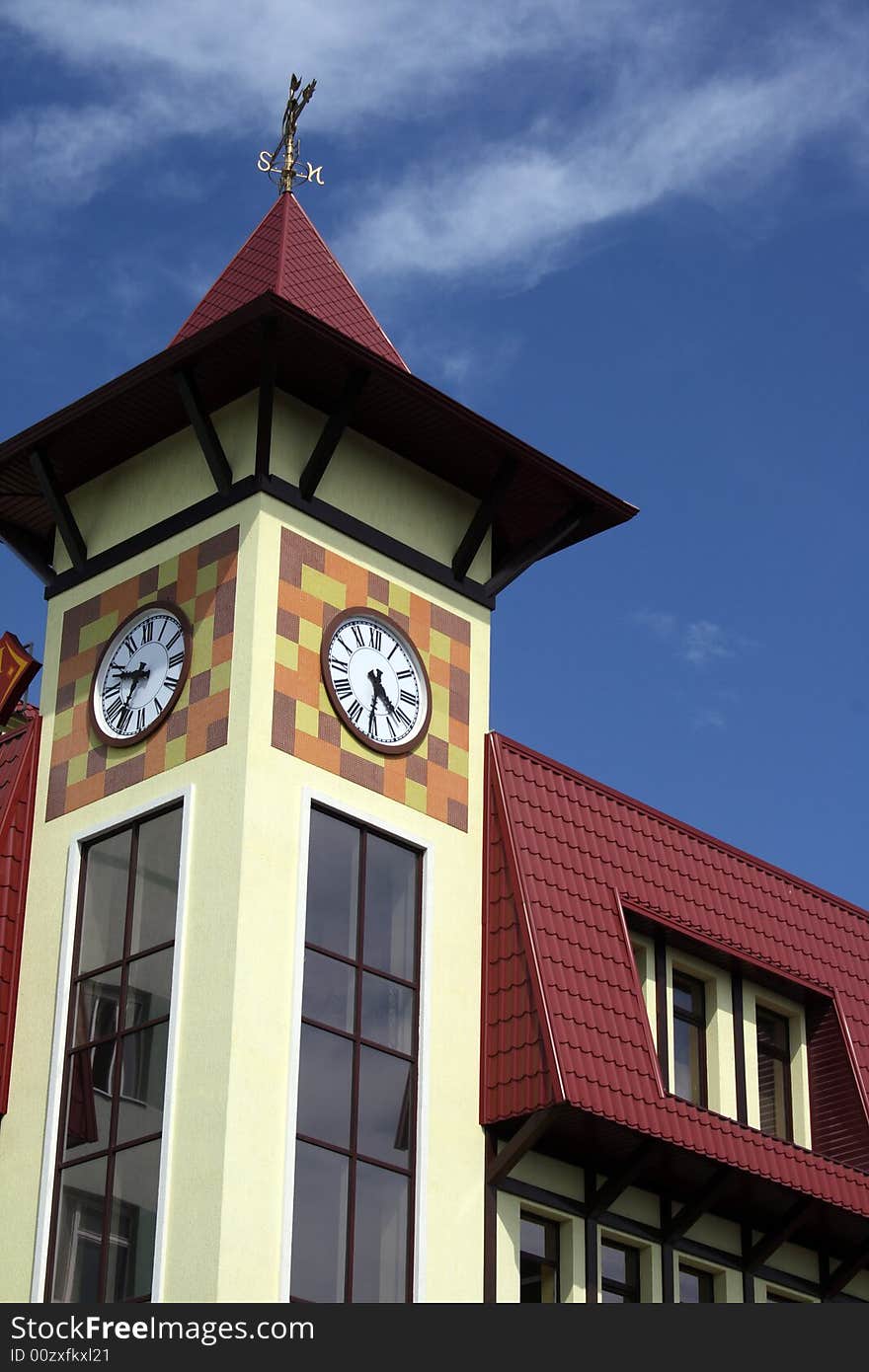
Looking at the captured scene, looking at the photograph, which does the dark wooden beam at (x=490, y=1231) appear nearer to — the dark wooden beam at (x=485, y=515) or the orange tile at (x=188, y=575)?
the orange tile at (x=188, y=575)

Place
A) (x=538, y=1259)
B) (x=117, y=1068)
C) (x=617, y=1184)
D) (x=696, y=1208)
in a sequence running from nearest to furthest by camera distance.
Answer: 1. (x=117, y=1068)
2. (x=538, y=1259)
3. (x=617, y=1184)
4. (x=696, y=1208)

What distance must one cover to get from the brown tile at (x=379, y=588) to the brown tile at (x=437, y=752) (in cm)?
180

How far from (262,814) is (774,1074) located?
9.40 m

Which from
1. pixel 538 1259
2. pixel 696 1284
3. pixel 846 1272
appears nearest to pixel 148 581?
pixel 538 1259

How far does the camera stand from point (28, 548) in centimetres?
3325

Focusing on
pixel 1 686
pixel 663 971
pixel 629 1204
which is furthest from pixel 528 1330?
pixel 1 686

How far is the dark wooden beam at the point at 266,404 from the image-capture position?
2967 cm

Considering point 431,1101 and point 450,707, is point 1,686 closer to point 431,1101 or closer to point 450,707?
point 450,707

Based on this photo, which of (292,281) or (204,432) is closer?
(204,432)

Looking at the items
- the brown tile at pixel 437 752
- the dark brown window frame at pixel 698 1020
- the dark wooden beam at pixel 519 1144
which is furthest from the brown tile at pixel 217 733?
the dark brown window frame at pixel 698 1020

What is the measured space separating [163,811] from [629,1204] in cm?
743

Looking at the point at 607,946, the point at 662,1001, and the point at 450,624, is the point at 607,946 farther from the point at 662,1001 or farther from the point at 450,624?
the point at 450,624

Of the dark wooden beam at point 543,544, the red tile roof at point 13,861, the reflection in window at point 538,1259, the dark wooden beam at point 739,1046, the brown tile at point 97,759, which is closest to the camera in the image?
the reflection in window at point 538,1259

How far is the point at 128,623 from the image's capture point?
3089cm
